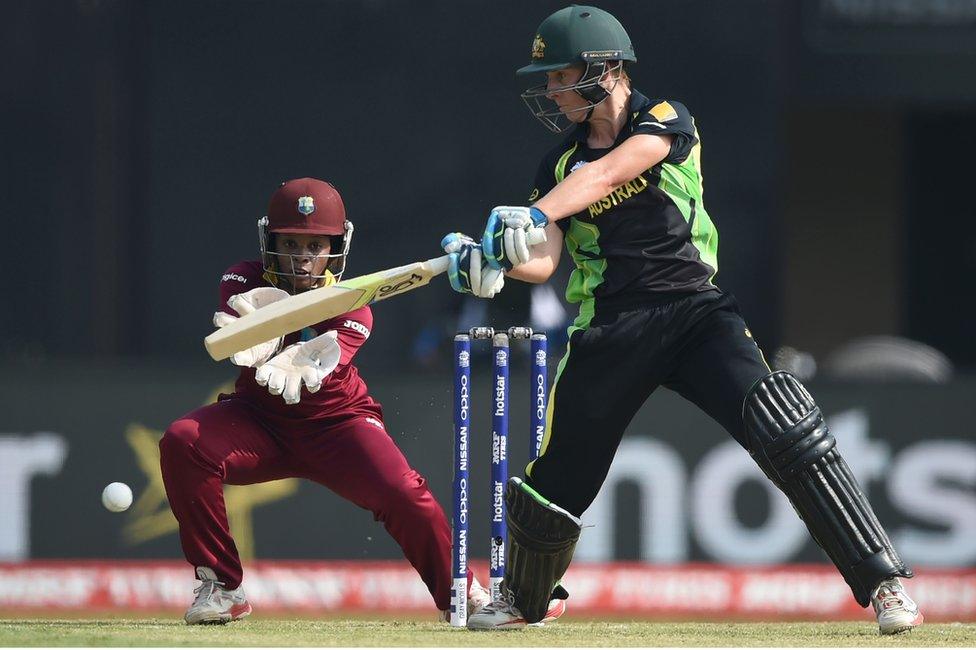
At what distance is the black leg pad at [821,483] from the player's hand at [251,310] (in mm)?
1307

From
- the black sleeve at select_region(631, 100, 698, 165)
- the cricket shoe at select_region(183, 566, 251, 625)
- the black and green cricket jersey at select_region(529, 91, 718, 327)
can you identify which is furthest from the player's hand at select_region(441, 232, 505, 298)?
the cricket shoe at select_region(183, 566, 251, 625)

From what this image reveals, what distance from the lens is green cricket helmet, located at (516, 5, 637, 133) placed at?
5.21 metres

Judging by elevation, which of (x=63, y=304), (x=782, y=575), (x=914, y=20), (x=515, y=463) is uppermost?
(x=914, y=20)

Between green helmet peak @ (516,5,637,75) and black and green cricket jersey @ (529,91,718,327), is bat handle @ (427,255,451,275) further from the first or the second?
green helmet peak @ (516,5,637,75)

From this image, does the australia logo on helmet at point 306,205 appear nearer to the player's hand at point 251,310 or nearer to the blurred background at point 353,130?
the player's hand at point 251,310

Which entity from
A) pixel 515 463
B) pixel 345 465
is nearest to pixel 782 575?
pixel 515 463

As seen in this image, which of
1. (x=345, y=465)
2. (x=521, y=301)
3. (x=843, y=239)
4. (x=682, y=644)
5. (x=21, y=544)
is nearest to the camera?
(x=682, y=644)

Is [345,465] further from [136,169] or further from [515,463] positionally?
[136,169]

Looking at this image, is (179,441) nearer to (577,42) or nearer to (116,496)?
(116,496)

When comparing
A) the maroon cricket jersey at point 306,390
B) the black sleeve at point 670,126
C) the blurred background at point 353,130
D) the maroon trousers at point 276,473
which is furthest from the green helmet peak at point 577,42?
the blurred background at point 353,130

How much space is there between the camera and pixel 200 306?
8867 mm

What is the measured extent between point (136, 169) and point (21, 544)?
2.15 metres

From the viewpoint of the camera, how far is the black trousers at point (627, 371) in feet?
16.8

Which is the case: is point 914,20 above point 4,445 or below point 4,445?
above
